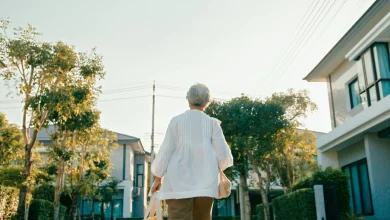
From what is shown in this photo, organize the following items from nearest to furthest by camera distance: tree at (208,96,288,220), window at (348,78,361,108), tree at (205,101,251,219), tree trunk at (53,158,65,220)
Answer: window at (348,78,361,108)
tree trunk at (53,158,65,220)
tree at (208,96,288,220)
tree at (205,101,251,219)

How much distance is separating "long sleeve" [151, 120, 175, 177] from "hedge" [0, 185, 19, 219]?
11.2 meters

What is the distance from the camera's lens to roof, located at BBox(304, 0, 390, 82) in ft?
41.2

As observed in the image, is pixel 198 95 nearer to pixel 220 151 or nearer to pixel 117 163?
pixel 220 151

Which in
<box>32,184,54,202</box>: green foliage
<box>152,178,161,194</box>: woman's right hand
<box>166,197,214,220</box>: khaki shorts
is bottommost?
<box>166,197,214,220</box>: khaki shorts

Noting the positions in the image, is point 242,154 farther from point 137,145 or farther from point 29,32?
point 137,145

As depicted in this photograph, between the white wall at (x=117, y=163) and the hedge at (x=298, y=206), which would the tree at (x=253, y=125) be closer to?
the hedge at (x=298, y=206)

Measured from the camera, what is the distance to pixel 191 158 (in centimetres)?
292

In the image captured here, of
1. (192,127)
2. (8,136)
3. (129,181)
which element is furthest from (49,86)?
(129,181)

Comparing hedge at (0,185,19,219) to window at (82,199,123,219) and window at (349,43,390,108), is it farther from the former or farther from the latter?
window at (82,199,123,219)

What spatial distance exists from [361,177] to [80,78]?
9651mm

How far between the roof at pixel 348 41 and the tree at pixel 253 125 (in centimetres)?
210

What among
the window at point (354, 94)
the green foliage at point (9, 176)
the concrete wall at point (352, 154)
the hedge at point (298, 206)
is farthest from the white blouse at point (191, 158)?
the green foliage at point (9, 176)

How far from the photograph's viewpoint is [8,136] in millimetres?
15648

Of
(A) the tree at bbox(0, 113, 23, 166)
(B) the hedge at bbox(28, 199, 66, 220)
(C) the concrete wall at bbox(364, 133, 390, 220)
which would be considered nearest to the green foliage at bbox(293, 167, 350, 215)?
(C) the concrete wall at bbox(364, 133, 390, 220)
